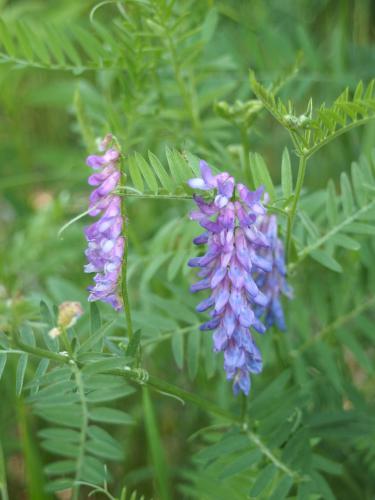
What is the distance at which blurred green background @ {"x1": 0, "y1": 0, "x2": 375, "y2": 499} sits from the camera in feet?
5.54

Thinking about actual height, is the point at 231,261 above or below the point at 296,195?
below

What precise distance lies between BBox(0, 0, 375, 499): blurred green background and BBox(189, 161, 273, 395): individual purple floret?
0.35 metres

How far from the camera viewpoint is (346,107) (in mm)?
1203

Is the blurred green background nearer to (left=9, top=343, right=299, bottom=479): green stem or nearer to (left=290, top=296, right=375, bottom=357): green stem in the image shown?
(left=9, top=343, right=299, bottom=479): green stem

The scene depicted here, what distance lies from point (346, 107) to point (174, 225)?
0.67 meters

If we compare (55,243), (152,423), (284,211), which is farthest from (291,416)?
(55,243)

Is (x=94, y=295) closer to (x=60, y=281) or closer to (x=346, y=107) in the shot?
(x=346, y=107)

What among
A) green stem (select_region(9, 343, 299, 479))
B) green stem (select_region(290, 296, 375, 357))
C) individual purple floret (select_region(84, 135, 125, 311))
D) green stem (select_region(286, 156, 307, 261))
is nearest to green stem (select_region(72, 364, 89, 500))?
green stem (select_region(9, 343, 299, 479))

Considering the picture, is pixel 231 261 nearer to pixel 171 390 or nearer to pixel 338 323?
pixel 171 390

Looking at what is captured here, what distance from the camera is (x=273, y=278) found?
1.46 m

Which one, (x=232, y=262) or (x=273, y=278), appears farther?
(x=273, y=278)

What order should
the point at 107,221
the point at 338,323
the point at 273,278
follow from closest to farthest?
1. the point at 107,221
2. the point at 273,278
3. the point at 338,323

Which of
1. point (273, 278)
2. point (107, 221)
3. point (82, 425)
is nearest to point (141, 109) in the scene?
point (273, 278)

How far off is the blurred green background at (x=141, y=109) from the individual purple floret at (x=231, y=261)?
13.9 inches
